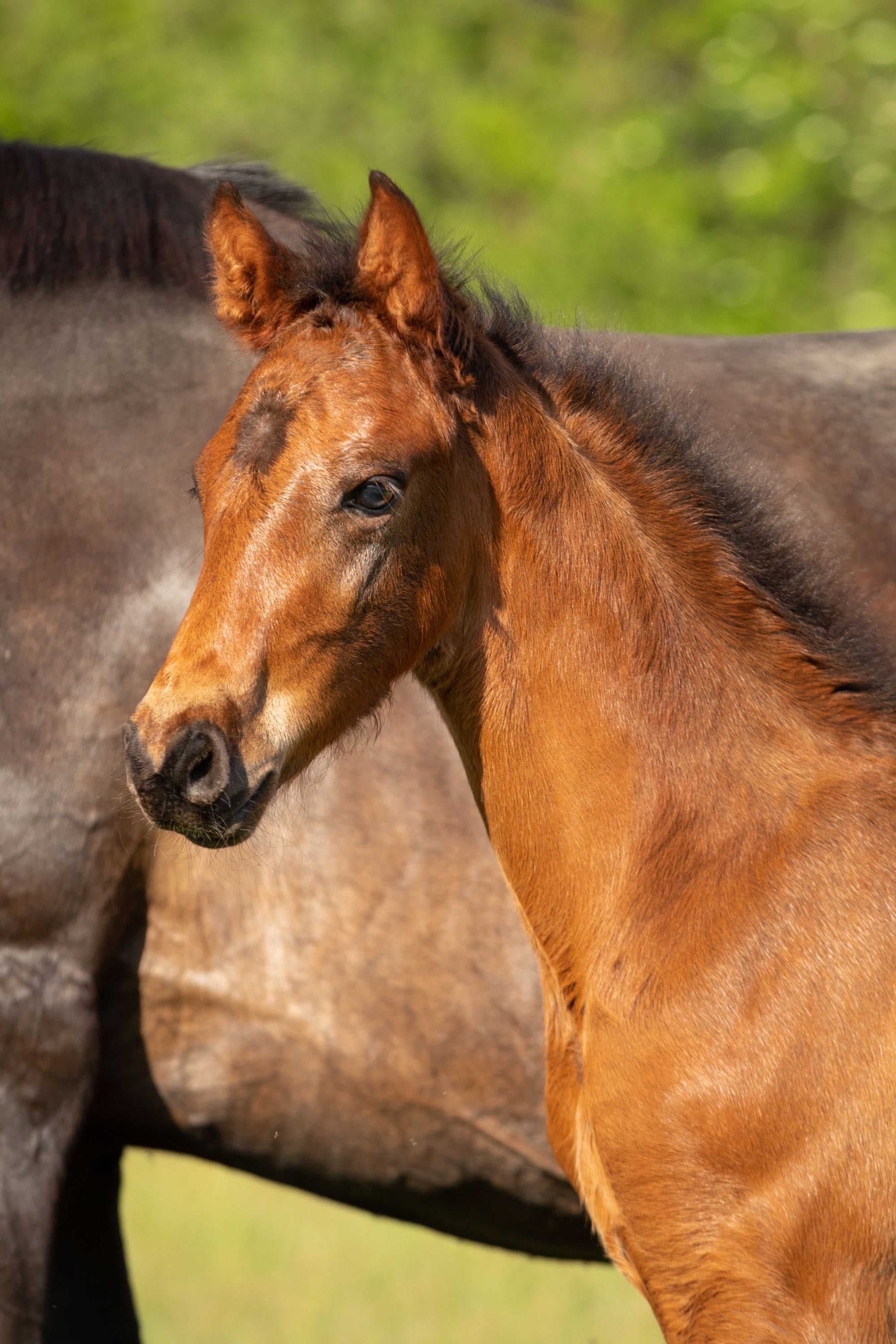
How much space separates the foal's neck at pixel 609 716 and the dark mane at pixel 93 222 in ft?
4.45

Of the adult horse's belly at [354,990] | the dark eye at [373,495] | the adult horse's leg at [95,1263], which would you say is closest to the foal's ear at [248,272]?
the dark eye at [373,495]

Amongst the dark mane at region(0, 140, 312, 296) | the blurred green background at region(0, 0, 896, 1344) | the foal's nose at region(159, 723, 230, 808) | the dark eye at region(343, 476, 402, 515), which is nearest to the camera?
the foal's nose at region(159, 723, 230, 808)

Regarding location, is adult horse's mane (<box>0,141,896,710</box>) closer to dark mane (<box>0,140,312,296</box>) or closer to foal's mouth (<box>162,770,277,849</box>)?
dark mane (<box>0,140,312,296</box>)

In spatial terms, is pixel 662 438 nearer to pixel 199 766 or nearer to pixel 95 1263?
pixel 199 766

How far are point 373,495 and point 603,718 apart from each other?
0.60 m

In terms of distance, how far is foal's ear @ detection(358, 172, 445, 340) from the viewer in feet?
7.98

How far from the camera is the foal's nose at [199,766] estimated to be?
2.24 m

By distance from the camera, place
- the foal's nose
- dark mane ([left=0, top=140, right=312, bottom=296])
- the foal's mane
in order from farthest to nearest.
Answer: dark mane ([left=0, top=140, right=312, bottom=296]) < the foal's mane < the foal's nose

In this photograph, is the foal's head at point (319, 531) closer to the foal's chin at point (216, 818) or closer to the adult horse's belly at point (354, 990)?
the foal's chin at point (216, 818)

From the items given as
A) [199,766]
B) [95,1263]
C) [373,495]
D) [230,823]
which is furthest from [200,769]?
[95,1263]

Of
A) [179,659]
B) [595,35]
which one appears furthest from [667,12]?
[179,659]

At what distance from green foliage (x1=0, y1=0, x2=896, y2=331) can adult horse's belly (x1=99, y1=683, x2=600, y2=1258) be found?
921cm

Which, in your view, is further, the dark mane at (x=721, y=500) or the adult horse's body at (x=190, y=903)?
the adult horse's body at (x=190, y=903)

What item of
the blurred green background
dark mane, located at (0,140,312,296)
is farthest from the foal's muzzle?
the blurred green background
